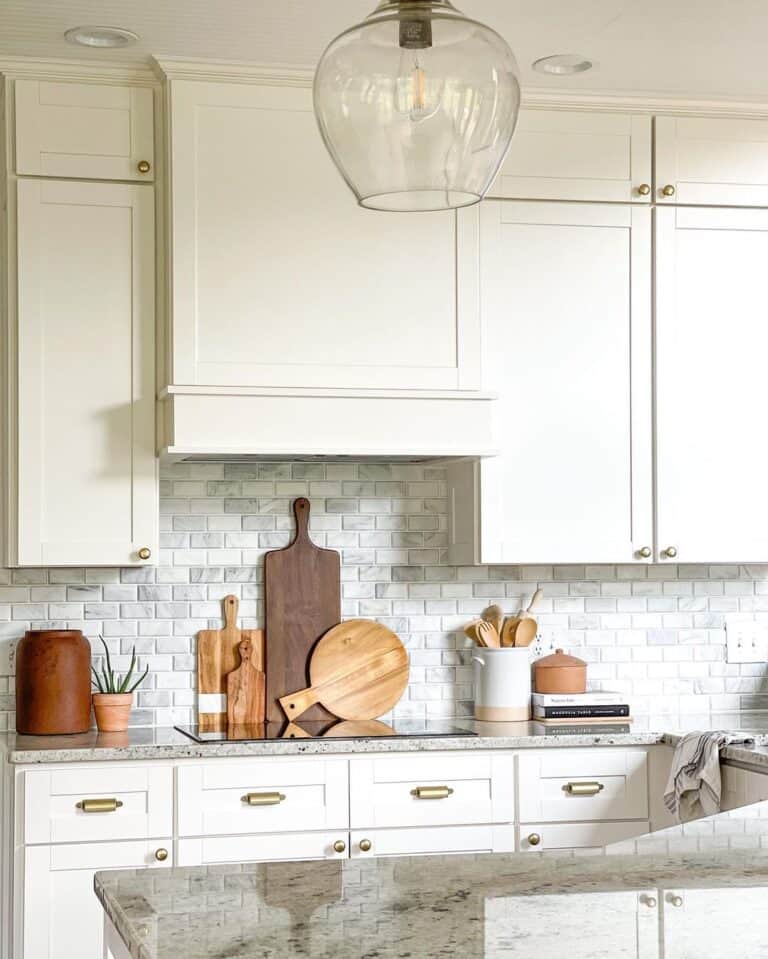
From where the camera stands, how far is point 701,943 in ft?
4.15

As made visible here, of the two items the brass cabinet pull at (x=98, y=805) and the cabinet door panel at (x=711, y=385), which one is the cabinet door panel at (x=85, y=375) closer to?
the brass cabinet pull at (x=98, y=805)

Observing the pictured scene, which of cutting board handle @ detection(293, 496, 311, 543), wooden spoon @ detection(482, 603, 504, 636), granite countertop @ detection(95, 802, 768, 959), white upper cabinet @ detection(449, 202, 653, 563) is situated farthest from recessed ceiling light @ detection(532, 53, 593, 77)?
granite countertop @ detection(95, 802, 768, 959)

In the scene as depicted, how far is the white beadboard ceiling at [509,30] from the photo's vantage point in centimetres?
311

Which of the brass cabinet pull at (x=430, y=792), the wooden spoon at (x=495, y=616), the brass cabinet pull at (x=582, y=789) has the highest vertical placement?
the wooden spoon at (x=495, y=616)

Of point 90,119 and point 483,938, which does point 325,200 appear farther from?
point 483,938

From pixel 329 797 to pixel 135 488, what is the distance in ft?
3.16

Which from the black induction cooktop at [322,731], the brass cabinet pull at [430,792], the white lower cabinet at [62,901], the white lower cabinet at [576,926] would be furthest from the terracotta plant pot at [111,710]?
the white lower cabinet at [576,926]

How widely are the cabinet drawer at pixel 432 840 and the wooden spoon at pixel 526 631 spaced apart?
0.64 meters

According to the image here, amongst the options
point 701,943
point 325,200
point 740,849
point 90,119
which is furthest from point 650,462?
point 701,943

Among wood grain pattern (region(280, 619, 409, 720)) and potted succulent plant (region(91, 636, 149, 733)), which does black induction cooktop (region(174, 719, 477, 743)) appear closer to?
wood grain pattern (region(280, 619, 409, 720))

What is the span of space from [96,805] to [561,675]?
1412 mm

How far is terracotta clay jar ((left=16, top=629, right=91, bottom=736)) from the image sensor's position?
347 centimetres

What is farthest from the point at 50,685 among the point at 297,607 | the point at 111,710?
the point at 297,607

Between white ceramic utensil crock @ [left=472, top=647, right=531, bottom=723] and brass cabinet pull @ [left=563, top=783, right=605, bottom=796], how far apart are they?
14.3 inches
